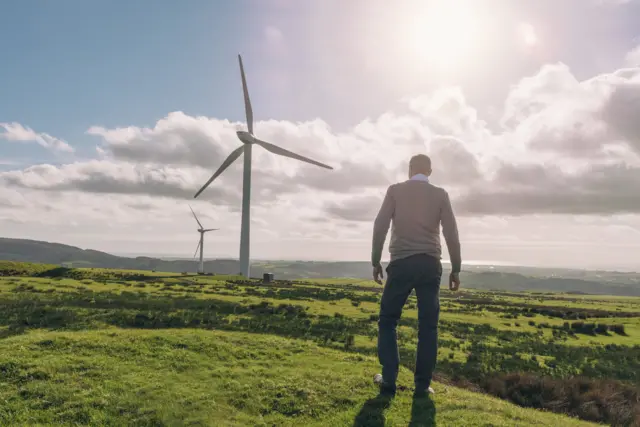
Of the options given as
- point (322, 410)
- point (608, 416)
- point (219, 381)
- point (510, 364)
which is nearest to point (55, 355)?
point (219, 381)

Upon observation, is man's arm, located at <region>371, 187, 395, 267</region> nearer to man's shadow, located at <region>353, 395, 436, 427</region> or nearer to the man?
the man

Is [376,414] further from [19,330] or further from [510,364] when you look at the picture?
[19,330]

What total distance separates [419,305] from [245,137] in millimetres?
75110

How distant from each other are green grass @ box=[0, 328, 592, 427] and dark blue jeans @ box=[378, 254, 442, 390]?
0.73 meters

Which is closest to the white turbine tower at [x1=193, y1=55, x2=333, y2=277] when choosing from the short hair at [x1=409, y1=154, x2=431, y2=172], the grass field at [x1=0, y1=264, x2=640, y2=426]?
the grass field at [x1=0, y1=264, x2=640, y2=426]

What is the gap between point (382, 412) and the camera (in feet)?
25.3

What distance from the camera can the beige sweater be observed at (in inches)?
332

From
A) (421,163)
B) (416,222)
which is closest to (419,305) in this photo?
(416,222)

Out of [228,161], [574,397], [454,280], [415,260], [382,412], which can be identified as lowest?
[574,397]

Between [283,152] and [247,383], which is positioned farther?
[283,152]

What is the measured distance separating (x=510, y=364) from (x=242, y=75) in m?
75.3

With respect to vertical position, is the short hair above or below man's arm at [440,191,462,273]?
above

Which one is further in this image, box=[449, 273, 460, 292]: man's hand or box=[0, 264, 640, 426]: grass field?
box=[449, 273, 460, 292]: man's hand

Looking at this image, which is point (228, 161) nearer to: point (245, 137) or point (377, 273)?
point (245, 137)
